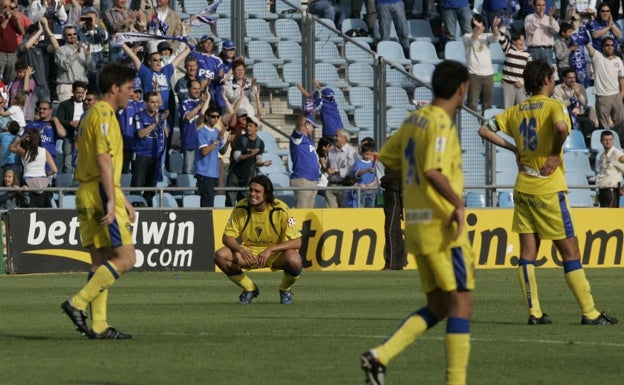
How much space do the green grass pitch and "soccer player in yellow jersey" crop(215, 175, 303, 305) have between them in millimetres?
367

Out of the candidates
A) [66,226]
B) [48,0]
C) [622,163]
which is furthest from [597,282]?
[48,0]

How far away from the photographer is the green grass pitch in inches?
373

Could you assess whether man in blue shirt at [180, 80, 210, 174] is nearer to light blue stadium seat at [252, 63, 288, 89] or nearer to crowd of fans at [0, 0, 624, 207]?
crowd of fans at [0, 0, 624, 207]

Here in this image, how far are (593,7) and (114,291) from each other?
1633 cm

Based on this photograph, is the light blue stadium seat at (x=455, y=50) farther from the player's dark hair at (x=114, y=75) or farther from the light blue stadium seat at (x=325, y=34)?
the player's dark hair at (x=114, y=75)

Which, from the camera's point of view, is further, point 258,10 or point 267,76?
point 258,10

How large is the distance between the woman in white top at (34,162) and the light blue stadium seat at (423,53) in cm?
901

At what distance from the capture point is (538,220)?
1283 centimetres

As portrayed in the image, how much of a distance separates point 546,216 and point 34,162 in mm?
13009

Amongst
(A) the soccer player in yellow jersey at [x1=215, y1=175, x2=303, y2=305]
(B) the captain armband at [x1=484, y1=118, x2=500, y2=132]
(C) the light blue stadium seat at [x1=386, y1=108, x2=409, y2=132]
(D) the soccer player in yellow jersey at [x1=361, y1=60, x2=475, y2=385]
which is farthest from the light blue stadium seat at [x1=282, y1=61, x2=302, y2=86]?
(D) the soccer player in yellow jersey at [x1=361, y1=60, x2=475, y2=385]

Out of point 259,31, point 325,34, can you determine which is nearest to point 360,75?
point 325,34

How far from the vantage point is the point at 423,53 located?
2970cm

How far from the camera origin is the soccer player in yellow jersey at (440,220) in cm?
828

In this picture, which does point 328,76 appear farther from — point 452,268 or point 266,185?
point 452,268
